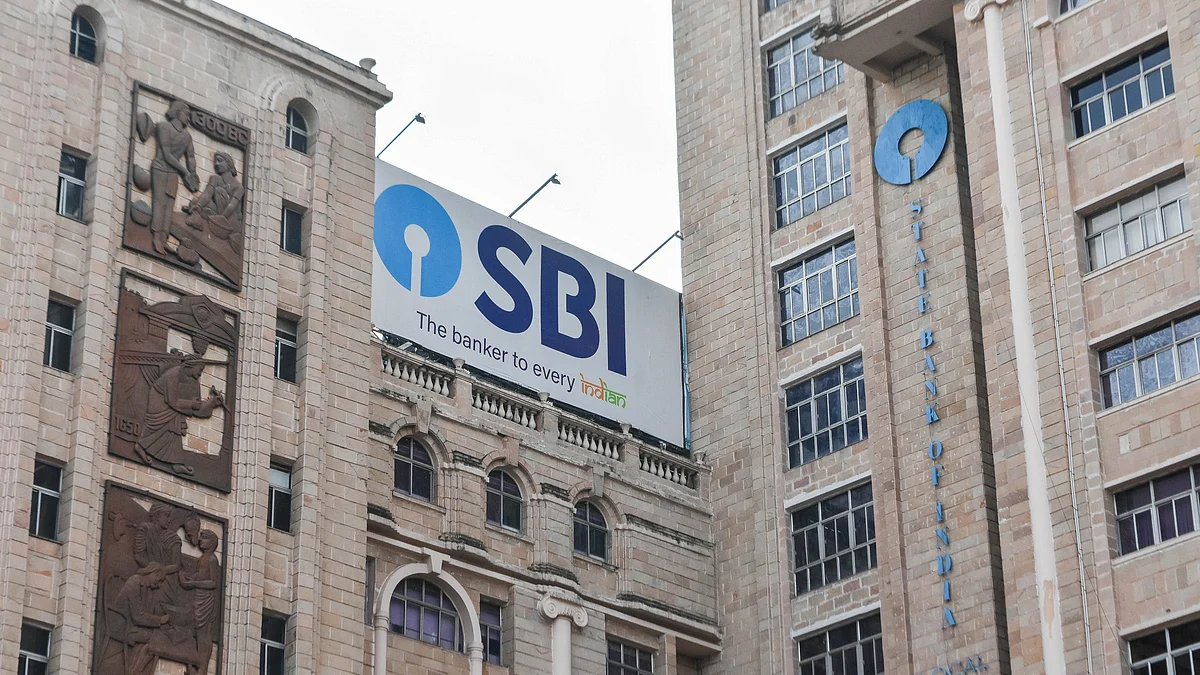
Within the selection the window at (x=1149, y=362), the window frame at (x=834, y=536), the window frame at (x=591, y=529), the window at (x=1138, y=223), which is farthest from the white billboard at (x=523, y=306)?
the window at (x=1149, y=362)

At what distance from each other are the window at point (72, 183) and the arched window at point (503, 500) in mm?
11284

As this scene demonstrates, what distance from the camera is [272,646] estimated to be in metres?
44.8

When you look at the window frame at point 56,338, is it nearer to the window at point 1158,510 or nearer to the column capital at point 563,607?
the column capital at point 563,607

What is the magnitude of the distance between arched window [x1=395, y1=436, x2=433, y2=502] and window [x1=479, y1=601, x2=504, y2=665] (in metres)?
2.72

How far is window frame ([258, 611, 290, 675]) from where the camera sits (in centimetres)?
4456

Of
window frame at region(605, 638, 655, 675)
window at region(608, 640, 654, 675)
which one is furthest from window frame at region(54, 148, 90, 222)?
window at region(608, 640, 654, 675)

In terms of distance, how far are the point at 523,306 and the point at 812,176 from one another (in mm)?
8059

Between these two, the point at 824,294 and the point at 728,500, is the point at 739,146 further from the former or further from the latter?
the point at 728,500

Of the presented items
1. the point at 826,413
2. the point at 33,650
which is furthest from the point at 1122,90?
the point at 33,650

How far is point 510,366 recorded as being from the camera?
53.3 m

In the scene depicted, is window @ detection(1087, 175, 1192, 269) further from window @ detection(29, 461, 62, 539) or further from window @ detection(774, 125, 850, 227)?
window @ detection(29, 461, 62, 539)

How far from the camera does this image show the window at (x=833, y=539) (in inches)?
2030

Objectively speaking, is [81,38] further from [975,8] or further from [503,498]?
[975,8]

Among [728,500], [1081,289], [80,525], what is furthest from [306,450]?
[1081,289]
